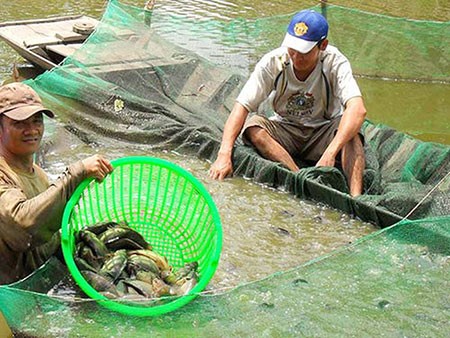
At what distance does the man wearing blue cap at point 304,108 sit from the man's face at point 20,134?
2.00m

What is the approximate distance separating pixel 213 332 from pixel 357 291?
2.18ft

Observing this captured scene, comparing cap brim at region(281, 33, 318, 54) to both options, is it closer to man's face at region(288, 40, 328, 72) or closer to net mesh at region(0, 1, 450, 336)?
man's face at region(288, 40, 328, 72)

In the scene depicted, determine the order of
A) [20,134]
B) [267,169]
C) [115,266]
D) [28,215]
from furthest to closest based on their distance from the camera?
[267,169]
[115,266]
[20,134]
[28,215]

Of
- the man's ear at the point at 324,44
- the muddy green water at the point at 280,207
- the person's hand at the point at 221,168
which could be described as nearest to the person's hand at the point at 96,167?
the muddy green water at the point at 280,207

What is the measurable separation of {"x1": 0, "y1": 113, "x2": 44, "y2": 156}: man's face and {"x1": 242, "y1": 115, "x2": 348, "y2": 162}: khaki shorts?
221 centimetres

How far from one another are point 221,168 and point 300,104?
69 cm

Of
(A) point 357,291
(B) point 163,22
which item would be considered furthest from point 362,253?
(B) point 163,22

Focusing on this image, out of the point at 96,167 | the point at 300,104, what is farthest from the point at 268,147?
the point at 96,167

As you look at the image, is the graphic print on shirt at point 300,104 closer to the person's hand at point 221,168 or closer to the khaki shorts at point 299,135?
the khaki shorts at point 299,135

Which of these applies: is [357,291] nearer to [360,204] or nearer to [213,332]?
[213,332]

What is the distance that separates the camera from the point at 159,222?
382 cm

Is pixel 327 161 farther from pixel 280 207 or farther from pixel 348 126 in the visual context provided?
pixel 280 207

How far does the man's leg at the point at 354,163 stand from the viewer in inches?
184

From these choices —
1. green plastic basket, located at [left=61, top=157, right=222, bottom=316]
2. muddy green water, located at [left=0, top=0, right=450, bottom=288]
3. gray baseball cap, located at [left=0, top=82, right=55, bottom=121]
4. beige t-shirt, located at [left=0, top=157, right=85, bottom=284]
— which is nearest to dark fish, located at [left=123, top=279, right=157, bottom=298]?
green plastic basket, located at [left=61, top=157, right=222, bottom=316]
